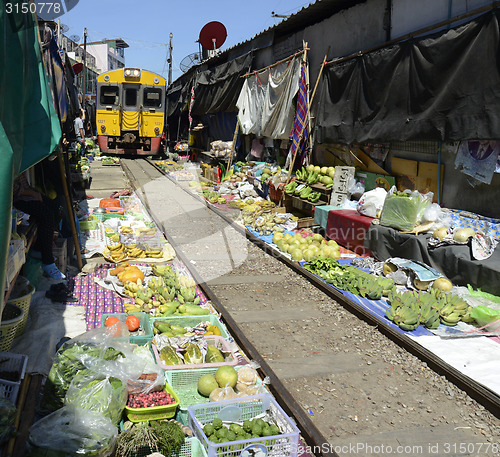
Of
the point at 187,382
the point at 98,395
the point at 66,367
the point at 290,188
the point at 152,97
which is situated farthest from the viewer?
the point at 152,97

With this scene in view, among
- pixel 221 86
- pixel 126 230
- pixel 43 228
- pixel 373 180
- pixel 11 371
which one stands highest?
pixel 221 86

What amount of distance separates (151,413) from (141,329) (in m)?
1.73

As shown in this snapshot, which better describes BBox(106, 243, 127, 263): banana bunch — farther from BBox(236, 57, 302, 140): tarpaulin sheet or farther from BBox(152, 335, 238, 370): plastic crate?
BBox(236, 57, 302, 140): tarpaulin sheet

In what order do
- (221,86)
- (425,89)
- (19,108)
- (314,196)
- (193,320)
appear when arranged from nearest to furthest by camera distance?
1. (19,108)
2. (193,320)
3. (425,89)
4. (314,196)
5. (221,86)

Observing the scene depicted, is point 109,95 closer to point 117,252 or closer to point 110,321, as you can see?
point 117,252

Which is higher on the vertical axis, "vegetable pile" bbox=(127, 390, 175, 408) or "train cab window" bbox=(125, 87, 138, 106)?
"train cab window" bbox=(125, 87, 138, 106)

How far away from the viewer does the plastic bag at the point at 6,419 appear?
9.57 feet

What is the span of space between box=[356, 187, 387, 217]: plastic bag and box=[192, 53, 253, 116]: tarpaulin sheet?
9.22m

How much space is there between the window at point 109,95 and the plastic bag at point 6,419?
1939 cm

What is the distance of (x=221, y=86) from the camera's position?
1905 centimetres

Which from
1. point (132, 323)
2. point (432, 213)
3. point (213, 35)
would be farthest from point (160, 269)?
point (213, 35)

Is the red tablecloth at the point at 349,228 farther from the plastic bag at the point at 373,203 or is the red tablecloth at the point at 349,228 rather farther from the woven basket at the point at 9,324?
the woven basket at the point at 9,324

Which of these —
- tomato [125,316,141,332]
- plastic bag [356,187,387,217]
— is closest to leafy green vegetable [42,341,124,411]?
tomato [125,316,141,332]

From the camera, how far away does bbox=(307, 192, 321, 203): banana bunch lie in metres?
11.1
